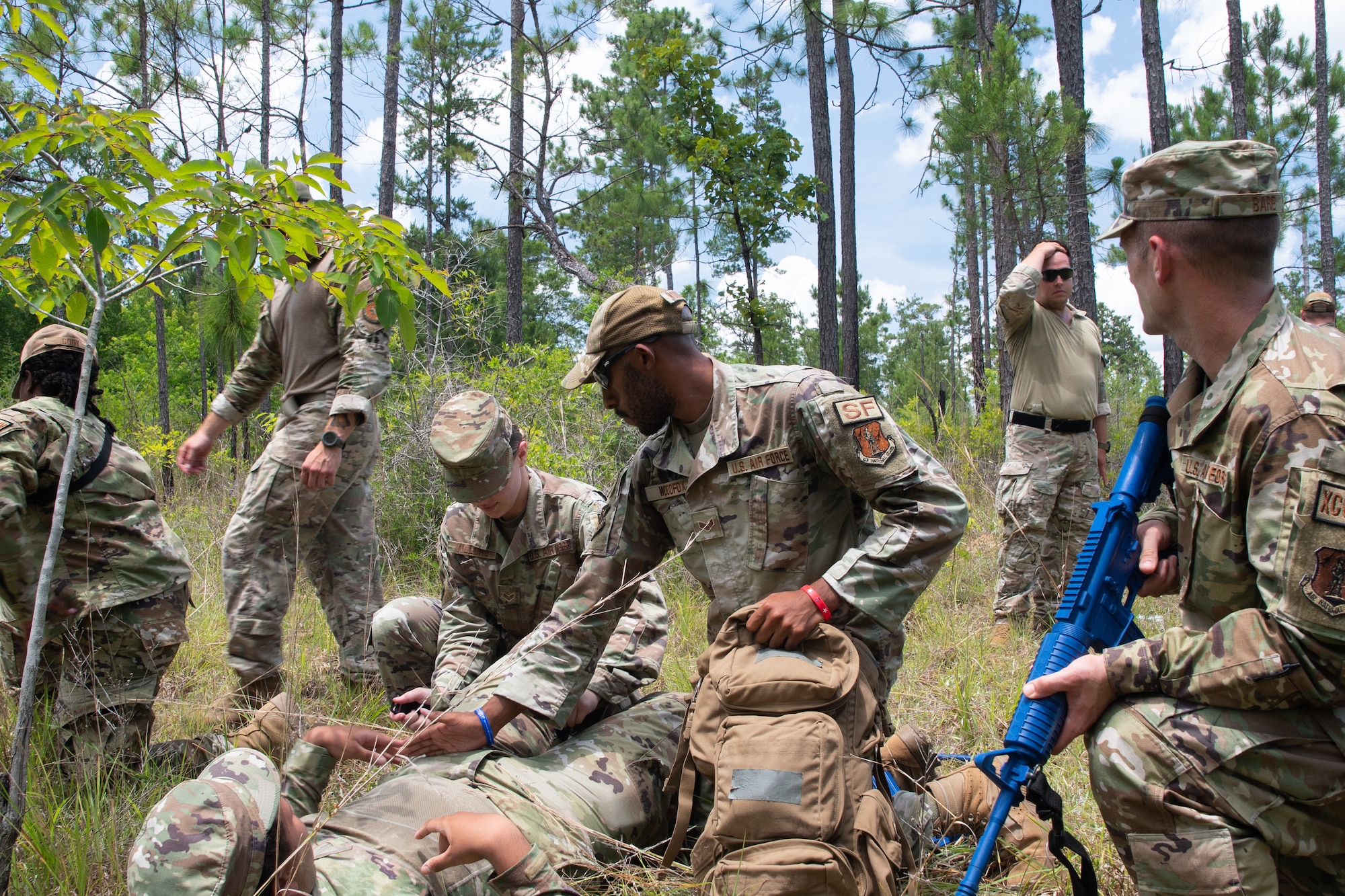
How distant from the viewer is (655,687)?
12.0ft

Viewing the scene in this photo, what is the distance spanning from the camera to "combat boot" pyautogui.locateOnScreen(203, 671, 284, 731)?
134 inches

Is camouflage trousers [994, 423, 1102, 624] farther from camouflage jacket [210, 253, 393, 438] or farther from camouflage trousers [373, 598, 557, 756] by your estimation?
camouflage jacket [210, 253, 393, 438]

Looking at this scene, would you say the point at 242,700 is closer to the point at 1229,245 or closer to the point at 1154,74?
the point at 1229,245

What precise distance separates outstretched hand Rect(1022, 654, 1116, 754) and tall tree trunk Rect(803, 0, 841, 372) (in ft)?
28.8

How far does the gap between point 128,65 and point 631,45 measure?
9.46 metres

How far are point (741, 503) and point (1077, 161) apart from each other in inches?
233

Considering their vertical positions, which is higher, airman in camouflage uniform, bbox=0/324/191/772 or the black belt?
the black belt

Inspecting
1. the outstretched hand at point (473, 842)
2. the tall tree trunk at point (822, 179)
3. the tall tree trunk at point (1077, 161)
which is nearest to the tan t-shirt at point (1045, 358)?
the tall tree trunk at point (1077, 161)

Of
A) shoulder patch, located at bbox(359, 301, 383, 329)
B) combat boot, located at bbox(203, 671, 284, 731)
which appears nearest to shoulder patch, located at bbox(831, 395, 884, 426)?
shoulder patch, located at bbox(359, 301, 383, 329)

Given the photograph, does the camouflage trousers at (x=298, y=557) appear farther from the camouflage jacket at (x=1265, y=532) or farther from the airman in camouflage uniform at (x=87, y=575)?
the camouflage jacket at (x=1265, y=532)

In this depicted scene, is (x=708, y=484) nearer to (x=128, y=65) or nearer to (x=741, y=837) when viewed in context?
(x=741, y=837)

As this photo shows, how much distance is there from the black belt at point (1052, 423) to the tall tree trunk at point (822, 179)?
5552 mm

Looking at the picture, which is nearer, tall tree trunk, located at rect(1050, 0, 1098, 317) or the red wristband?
the red wristband

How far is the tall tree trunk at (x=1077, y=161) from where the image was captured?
6836mm
